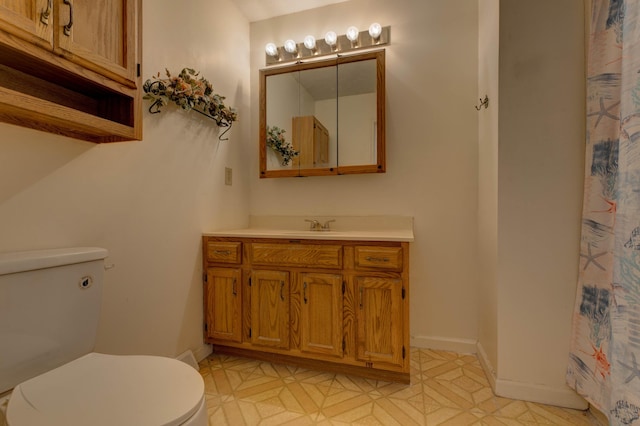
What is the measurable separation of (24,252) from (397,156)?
2010 millimetres

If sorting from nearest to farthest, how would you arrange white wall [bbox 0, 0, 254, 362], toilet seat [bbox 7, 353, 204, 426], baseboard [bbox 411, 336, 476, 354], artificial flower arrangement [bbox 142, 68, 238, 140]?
toilet seat [bbox 7, 353, 204, 426] < white wall [bbox 0, 0, 254, 362] < artificial flower arrangement [bbox 142, 68, 238, 140] < baseboard [bbox 411, 336, 476, 354]

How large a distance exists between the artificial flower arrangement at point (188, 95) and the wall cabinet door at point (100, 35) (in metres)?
0.42

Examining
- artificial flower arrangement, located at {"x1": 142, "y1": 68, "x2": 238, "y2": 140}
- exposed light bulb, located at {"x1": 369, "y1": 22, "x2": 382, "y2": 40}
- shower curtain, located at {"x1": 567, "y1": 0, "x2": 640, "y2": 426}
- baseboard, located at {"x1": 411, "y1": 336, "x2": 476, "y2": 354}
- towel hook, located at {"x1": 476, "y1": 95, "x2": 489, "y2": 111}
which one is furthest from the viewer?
exposed light bulb, located at {"x1": 369, "y1": 22, "x2": 382, "y2": 40}

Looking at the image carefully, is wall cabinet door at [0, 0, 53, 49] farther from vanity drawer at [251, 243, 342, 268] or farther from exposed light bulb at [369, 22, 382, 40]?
exposed light bulb at [369, 22, 382, 40]

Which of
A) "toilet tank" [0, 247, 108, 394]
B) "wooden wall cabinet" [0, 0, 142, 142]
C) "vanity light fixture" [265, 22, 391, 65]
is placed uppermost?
"vanity light fixture" [265, 22, 391, 65]

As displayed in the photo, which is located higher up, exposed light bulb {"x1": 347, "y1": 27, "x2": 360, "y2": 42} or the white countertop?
exposed light bulb {"x1": 347, "y1": 27, "x2": 360, "y2": 42}

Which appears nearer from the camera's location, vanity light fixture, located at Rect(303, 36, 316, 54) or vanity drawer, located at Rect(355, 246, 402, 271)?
vanity drawer, located at Rect(355, 246, 402, 271)

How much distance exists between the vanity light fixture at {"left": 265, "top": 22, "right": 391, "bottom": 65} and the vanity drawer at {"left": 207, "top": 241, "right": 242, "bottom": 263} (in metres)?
1.52

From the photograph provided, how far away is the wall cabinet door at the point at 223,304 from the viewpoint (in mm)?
1788

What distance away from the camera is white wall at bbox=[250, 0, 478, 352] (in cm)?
199

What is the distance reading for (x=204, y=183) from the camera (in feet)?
6.26

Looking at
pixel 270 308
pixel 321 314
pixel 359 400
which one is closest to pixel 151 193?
pixel 270 308

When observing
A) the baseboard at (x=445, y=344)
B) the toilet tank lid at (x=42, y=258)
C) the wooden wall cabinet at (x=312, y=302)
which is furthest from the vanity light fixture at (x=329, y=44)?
the baseboard at (x=445, y=344)

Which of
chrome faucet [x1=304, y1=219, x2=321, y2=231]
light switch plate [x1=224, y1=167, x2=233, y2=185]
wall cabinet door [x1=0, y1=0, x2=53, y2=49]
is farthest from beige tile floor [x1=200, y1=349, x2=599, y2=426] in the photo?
wall cabinet door [x1=0, y1=0, x2=53, y2=49]
